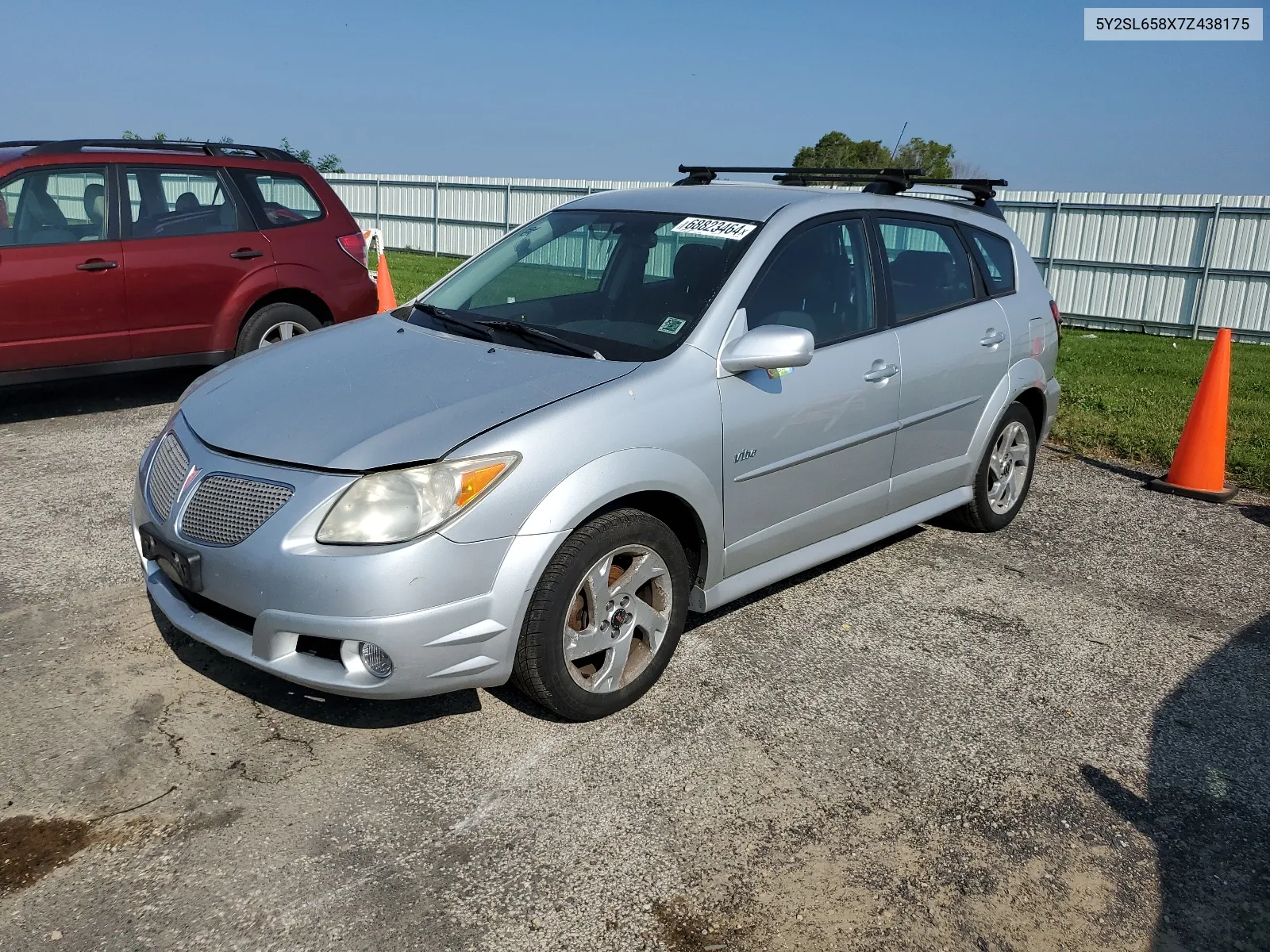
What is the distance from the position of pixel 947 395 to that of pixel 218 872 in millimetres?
3675

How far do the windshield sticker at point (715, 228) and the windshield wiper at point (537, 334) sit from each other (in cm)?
80

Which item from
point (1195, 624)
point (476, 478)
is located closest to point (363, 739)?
point (476, 478)

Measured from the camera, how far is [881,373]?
461 centimetres

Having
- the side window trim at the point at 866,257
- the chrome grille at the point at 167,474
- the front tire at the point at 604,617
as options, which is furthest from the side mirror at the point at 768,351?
the chrome grille at the point at 167,474

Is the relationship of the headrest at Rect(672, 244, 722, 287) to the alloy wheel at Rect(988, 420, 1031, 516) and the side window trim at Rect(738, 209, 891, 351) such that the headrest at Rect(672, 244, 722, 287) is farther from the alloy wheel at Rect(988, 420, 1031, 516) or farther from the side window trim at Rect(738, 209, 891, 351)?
the alloy wheel at Rect(988, 420, 1031, 516)

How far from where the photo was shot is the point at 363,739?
357 cm

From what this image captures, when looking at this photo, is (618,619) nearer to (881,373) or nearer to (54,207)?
(881,373)

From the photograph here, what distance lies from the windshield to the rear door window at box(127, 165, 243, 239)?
137 inches

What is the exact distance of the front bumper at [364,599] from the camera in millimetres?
3137

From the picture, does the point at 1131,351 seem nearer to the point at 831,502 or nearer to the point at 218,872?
the point at 831,502

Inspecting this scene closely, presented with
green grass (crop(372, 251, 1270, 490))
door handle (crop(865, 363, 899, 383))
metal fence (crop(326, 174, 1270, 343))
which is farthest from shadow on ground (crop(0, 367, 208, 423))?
metal fence (crop(326, 174, 1270, 343))

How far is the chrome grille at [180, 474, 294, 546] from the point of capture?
327cm

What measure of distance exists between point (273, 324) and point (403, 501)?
5266 mm

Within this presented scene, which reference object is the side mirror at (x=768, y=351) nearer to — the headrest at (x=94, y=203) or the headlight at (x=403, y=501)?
the headlight at (x=403, y=501)
